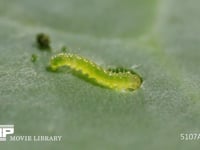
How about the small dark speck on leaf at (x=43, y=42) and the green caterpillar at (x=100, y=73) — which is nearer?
the green caterpillar at (x=100, y=73)

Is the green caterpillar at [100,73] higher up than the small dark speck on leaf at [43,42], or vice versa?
the small dark speck on leaf at [43,42]

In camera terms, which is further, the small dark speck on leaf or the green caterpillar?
the small dark speck on leaf

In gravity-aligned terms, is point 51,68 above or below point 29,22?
below

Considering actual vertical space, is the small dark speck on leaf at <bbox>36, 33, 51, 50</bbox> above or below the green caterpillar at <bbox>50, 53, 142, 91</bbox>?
above

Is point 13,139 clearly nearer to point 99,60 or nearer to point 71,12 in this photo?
point 99,60

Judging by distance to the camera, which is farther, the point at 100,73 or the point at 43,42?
the point at 43,42

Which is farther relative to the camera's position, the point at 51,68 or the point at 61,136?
the point at 51,68

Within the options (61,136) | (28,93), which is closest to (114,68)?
(28,93)

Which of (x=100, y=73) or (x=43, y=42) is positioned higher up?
(x=43, y=42)
